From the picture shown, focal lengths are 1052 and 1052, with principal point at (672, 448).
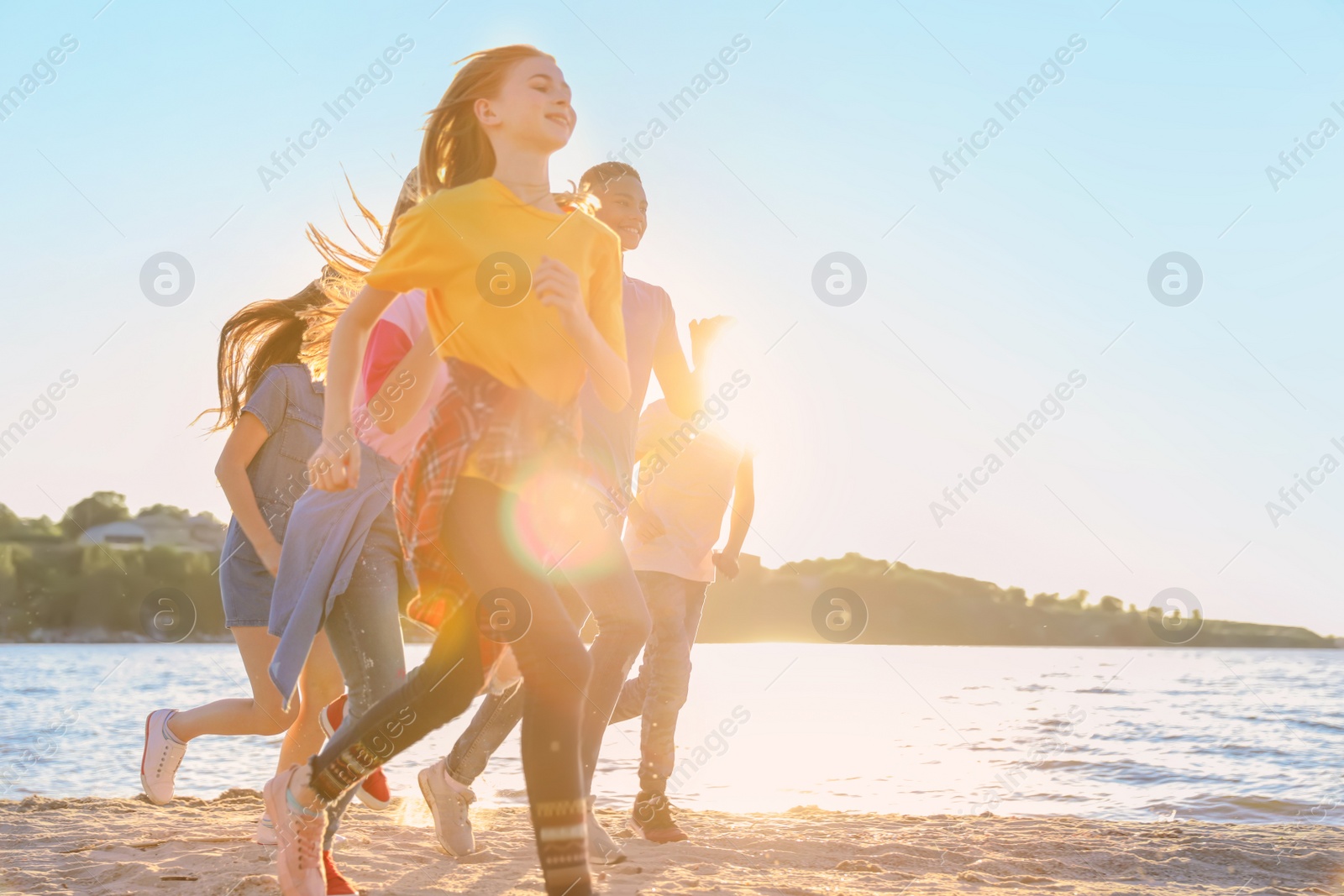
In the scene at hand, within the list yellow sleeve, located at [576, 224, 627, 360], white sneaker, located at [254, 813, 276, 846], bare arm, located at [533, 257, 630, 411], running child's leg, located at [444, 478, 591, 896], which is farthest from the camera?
white sneaker, located at [254, 813, 276, 846]

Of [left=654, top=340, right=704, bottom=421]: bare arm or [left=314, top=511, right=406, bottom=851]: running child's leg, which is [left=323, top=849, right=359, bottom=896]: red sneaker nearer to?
[left=314, top=511, right=406, bottom=851]: running child's leg

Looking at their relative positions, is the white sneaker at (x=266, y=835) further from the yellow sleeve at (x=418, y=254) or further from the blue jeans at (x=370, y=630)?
the yellow sleeve at (x=418, y=254)

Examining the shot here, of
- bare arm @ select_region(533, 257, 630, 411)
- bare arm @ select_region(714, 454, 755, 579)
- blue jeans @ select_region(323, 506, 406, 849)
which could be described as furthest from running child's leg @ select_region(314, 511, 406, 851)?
bare arm @ select_region(714, 454, 755, 579)

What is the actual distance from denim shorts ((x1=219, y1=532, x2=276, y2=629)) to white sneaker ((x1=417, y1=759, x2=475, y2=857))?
2.52ft

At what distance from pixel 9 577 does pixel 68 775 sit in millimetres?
38697

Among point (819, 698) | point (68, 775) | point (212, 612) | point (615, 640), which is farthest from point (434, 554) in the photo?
point (212, 612)

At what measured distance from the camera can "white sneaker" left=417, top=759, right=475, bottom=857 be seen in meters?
3.49

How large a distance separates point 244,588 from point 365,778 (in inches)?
38.7

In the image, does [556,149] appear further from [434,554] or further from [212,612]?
[212,612]

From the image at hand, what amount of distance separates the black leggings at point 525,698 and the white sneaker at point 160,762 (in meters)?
1.78

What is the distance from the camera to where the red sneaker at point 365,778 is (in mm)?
3072

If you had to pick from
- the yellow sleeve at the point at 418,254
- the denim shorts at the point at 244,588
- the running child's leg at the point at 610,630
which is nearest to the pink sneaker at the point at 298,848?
the running child's leg at the point at 610,630

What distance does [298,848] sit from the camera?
2592 millimetres

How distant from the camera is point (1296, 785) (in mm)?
7148
